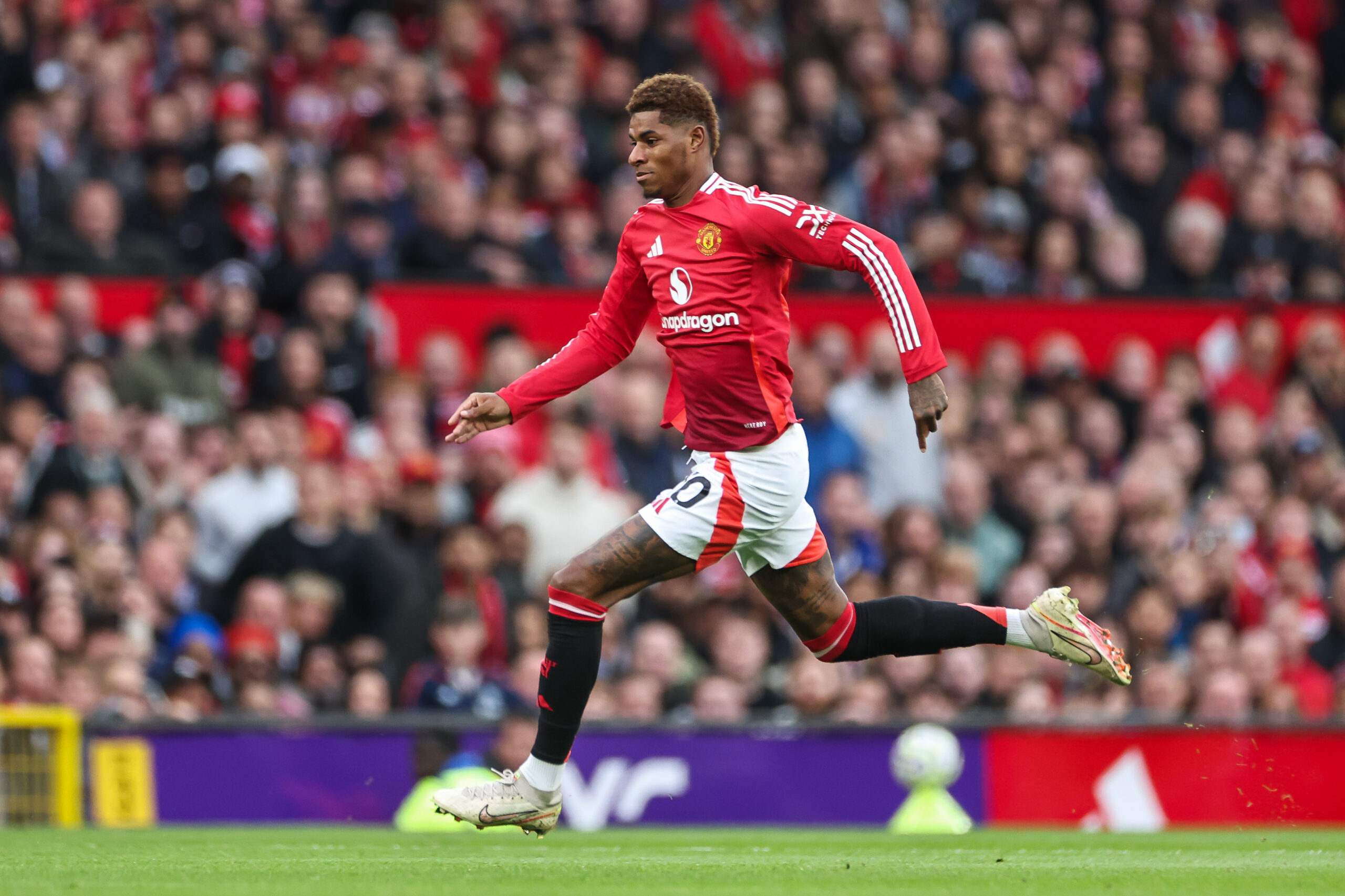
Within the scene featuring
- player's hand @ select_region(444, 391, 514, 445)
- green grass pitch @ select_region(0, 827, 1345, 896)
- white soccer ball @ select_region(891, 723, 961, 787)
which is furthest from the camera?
white soccer ball @ select_region(891, 723, 961, 787)

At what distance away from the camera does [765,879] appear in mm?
6211

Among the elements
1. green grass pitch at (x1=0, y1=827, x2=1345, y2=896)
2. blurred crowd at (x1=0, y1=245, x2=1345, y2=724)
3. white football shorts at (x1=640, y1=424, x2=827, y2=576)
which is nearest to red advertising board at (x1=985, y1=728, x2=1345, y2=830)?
blurred crowd at (x1=0, y1=245, x2=1345, y2=724)

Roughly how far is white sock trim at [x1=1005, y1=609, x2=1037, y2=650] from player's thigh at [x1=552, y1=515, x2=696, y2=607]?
4.00ft

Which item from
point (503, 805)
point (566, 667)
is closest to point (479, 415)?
point (566, 667)

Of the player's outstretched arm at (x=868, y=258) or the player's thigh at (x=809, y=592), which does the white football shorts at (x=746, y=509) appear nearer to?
the player's thigh at (x=809, y=592)

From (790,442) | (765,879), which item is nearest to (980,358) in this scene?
(790,442)

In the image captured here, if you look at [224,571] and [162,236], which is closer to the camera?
[224,571]

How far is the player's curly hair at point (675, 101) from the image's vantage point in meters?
6.88

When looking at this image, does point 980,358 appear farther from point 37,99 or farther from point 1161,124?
point 37,99

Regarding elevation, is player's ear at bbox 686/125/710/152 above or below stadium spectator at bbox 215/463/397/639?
above

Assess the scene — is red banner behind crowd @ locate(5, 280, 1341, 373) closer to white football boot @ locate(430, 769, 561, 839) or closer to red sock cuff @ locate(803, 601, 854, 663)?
red sock cuff @ locate(803, 601, 854, 663)

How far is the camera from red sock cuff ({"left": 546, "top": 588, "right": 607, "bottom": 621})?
6758mm

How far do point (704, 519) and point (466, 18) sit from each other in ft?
28.5

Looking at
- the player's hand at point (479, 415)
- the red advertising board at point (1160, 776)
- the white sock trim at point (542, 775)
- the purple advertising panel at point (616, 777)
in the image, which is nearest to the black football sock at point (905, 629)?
the white sock trim at point (542, 775)
